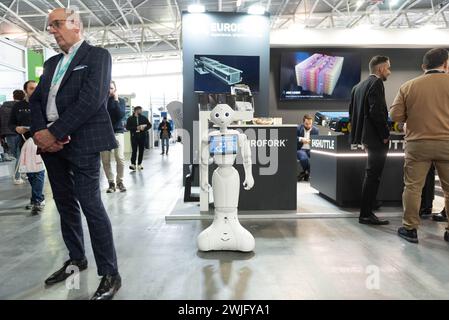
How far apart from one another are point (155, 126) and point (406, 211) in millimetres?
16459

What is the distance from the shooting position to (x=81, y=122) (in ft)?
6.14

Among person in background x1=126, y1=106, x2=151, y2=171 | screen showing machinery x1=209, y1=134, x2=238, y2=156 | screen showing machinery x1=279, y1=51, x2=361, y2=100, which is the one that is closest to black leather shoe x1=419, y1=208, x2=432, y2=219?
screen showing machinery x1=209, y1=134, x2=238, y2=156

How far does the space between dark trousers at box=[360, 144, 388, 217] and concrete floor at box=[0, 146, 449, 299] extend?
244 millimetres

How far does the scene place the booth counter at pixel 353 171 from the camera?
166 inches

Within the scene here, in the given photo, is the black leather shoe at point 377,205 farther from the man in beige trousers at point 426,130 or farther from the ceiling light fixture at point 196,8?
the ceiling light fixture at point 196,8

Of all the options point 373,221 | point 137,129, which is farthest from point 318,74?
point 373,221

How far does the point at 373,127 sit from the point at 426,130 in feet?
2.06

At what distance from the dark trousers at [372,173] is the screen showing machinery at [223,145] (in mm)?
1486

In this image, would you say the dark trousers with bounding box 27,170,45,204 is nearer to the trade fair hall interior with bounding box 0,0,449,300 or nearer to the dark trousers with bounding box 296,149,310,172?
the trade fair hall interior with bounding box 0,0,449,300

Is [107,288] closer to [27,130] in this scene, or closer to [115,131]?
Answer: [27,130]

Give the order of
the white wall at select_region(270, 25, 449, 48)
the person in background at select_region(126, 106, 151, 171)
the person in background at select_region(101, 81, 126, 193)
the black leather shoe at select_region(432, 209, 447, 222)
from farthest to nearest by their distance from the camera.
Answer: the person in background at select_region(126, 106, 151, 171)
the white wall at select_region(270, 25, 449, 48)
the person in background at select_region(101, 81, 126, 193)
the black leather shoe at select_region(432, 209, 447, 222)

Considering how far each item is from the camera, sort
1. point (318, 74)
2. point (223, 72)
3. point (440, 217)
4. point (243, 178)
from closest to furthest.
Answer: point (440, 217) → point (243, 178) → point (223, 72) → point (318, 74)

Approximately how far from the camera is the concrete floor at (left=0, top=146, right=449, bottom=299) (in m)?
2.04

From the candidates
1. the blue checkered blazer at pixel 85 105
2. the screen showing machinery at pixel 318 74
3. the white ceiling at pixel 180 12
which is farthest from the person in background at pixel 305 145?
the white ceiling at pixel 180 12
